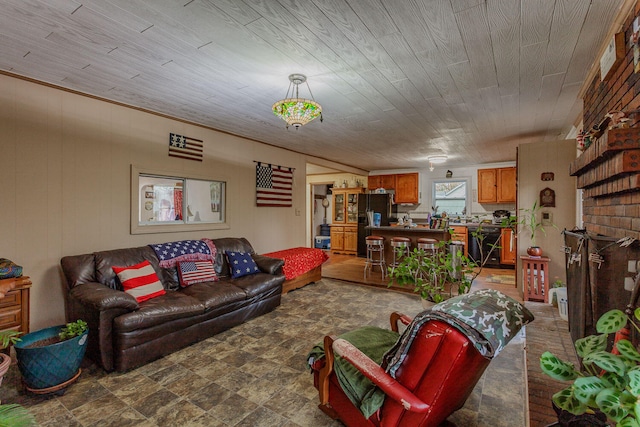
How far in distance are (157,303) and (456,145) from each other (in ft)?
17.2

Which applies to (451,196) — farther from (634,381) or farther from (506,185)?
(634,381)

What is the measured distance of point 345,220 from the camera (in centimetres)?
872

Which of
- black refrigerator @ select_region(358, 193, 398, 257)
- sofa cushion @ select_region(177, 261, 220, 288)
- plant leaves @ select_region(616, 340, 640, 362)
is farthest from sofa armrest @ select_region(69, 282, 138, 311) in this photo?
black refrigerator @ select_region(358, 193, 398, 257)

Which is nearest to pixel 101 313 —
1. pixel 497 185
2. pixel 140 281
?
pixel 140 281

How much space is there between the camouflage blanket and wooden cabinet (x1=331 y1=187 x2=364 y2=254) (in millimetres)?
7005

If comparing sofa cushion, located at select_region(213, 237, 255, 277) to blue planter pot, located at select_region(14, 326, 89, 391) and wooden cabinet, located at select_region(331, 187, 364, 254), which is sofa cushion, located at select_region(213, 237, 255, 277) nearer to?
blue planter pot, located at select_region(14, 326, 89, 391)

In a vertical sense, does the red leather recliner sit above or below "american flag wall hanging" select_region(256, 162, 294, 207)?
below

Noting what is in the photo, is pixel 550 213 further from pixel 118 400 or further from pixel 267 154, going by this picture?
pixel 118 400

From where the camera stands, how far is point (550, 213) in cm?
428

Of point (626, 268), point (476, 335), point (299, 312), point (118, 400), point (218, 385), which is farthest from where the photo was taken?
point (299, 312)

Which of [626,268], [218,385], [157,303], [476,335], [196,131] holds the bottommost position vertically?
[218,385]

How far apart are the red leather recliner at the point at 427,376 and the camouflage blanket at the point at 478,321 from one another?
3 centimetres

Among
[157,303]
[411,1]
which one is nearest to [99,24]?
[411,1]

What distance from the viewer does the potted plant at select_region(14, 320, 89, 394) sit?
2.08 metres
